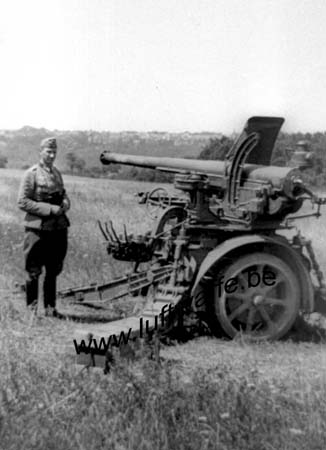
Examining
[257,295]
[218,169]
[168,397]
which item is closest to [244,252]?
[257,295]

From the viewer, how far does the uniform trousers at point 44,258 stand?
28.1 ft

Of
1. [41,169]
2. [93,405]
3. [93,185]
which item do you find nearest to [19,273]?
[41,169]

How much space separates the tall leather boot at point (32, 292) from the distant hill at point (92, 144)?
15.5 metres

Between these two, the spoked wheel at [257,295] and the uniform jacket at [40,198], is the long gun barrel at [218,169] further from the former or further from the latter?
the uniform jacket at [40,198]

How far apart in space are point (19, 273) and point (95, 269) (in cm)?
103

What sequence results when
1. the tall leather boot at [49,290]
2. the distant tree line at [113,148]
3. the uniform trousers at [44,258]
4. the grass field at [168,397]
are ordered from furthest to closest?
the distant tree line at [113,148], the tall leather boot at [49,290], the uniform trousers at [44,258], the grass field at [168,397]

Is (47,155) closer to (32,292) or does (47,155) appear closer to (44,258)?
(44,258)

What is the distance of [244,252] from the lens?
25.7ft

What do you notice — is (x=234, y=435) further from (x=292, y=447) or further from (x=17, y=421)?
(x=17, y=421)

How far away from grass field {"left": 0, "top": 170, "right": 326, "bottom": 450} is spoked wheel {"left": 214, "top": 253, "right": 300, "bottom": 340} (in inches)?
8.9

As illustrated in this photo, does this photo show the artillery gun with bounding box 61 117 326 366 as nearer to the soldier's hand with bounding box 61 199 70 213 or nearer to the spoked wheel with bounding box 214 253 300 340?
the spoked wheel with bounding box 214 253 300 340

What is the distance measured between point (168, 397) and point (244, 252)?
2.97 meters

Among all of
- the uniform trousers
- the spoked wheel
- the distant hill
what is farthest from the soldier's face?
the distant hill

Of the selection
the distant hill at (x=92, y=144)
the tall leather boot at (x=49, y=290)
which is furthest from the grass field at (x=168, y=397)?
the distant hill at (x=92, y=144)
